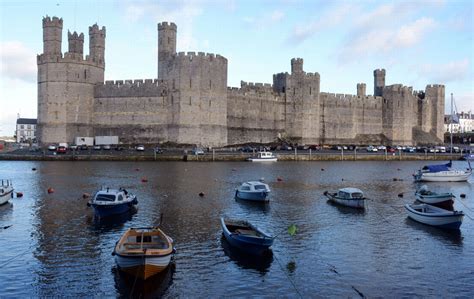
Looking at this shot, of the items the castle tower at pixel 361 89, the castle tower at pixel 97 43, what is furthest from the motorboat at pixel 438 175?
the castle tower at pixel 361 89

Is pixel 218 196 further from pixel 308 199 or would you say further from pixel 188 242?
pixel 188 242

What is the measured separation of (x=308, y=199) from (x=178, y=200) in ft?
23.4

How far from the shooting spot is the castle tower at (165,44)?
204ft

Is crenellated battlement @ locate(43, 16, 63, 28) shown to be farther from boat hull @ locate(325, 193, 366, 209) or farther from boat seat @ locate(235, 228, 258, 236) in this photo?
boat seat @ locate(235, 228, 258, 236)

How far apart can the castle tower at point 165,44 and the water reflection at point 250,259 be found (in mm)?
47815

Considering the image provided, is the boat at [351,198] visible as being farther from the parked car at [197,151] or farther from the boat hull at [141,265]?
the parked car at [197,151]

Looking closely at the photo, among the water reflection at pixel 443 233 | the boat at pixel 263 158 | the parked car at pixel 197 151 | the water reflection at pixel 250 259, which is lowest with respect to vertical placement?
the water reflection at pixel 250 259

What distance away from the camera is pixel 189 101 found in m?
61.1

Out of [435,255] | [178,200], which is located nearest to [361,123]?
[178,200]

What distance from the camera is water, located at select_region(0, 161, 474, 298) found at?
1319 centimetres

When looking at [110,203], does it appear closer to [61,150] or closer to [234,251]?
[234,251]

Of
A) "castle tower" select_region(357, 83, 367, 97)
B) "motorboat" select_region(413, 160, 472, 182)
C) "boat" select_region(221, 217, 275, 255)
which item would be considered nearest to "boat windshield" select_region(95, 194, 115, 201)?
"boat" select_region(221, 217, 275, 255)

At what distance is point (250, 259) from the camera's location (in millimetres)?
15625

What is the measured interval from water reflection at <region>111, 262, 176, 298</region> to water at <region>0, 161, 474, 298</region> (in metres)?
0.03
